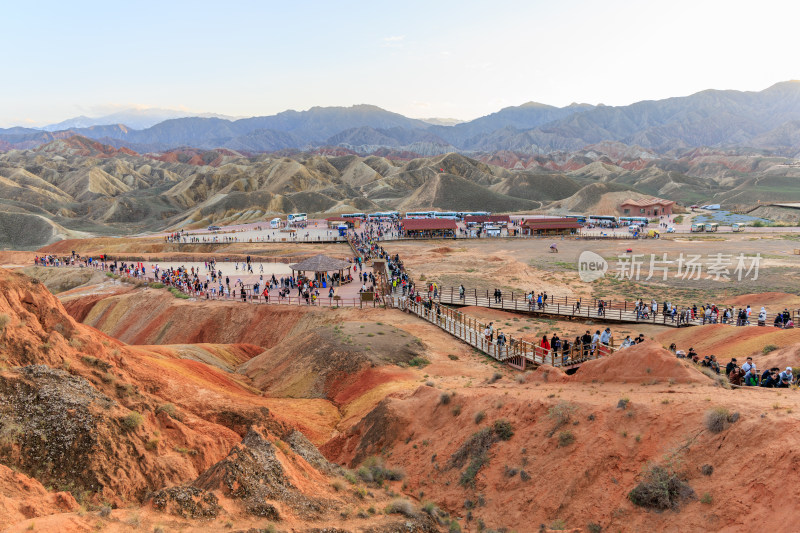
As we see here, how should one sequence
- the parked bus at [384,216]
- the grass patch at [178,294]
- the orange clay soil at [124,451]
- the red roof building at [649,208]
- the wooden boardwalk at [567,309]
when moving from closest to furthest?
the orange clay soil at [124,451] → the wooden boardwalk at [567,309] → the grass patch at [178,294] → the parked bus at [384,216] → the red roof building at [649,208]

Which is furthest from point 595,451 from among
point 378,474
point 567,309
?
point 567,309

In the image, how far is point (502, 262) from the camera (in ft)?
186

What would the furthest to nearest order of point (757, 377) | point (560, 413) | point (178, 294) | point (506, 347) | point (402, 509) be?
1. point (178, 294)
2. point (506, 347)
3. point (757, 377)
4. point (560, 413)
5. point (402, 509)

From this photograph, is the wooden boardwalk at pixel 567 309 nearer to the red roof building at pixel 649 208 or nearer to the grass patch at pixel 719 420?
the grass patch at pixel 719 420

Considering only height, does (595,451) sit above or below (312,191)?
below

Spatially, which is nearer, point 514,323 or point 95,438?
point 95,438

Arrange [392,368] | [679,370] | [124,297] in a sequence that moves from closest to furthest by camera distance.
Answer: [679,370] → [392,368] → [124,297]

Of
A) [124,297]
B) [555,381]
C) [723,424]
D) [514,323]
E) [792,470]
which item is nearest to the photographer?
[792,470]

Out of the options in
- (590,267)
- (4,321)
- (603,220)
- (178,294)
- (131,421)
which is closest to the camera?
(131,421)

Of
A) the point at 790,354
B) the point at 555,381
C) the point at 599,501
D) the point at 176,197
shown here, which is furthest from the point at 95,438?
the point at 176,197

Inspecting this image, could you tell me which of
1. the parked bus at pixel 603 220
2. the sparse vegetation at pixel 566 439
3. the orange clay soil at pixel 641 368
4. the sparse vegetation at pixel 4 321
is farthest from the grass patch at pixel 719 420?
the parked bus at pixel 603 220

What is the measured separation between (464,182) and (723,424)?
128702 mm

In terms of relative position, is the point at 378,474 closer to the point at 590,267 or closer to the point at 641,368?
the point at 641,368

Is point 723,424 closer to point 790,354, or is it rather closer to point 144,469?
point 790,354
